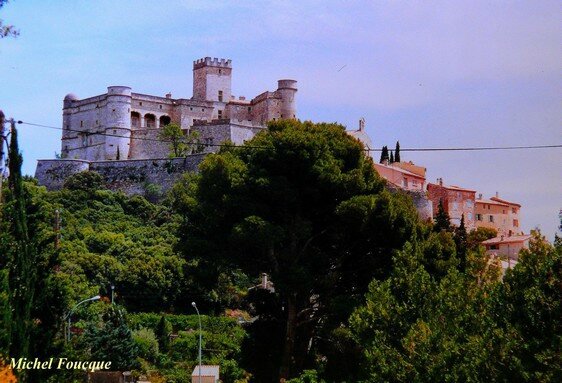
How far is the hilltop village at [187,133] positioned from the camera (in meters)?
75.0

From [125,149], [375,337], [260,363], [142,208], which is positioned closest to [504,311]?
[375,337]

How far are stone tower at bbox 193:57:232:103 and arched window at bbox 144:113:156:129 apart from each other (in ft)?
20.1

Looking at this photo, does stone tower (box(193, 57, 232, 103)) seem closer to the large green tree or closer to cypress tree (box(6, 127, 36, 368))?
the large green tree

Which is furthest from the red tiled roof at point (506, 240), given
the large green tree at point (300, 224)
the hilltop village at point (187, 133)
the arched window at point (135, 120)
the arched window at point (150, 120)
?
the large green tree at point (300, 224)

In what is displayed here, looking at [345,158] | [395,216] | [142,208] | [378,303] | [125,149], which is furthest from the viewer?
[125,149]

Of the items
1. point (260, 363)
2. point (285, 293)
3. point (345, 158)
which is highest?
point (345, 158)

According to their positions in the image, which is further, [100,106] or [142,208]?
[100,106]

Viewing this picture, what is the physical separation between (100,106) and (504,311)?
237 ft

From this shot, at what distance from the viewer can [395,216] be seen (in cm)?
2758

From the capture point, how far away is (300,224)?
91.0ft

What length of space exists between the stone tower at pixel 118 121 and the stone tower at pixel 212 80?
895 centimetres

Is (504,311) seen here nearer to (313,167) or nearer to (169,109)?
(313,167)

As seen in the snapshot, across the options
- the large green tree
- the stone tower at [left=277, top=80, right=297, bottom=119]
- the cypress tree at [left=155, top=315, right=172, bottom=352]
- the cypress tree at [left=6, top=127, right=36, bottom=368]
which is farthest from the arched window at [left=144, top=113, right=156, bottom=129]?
the cypress tree at [left=6, top=127, right=36, bottom=368]

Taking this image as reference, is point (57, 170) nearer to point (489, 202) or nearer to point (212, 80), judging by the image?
point (212, 80)
